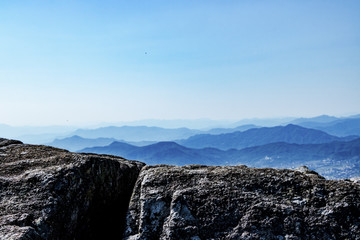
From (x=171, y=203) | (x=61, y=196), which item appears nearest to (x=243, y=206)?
(x=171, y=203)

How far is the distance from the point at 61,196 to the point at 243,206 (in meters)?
4.29

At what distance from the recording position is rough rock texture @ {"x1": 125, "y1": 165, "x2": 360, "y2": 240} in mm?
6375

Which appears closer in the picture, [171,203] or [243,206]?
[243,206]

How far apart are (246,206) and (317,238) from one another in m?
1.62

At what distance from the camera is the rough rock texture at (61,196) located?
6.21m

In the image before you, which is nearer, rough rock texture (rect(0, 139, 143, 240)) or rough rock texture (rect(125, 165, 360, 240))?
rough rock texture (rect(0, 139, 143, 240))

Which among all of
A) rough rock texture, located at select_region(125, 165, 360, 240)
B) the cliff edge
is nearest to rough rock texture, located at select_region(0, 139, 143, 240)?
the cliff edge

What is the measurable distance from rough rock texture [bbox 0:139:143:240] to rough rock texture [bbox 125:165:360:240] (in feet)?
2.52

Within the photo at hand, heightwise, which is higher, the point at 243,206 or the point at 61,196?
the point at 61,196

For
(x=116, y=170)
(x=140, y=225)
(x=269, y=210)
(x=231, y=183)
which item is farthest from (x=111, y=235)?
(x=269, y=210)

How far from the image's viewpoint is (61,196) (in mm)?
6676

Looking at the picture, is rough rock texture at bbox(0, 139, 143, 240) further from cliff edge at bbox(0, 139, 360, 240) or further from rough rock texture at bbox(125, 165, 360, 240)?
rough rock texture at bbox(125, 165, 360, 240)

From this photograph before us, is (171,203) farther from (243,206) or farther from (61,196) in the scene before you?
(61,196)

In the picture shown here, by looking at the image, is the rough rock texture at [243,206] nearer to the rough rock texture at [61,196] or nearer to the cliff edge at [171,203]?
the cliff edge at [171,203]
